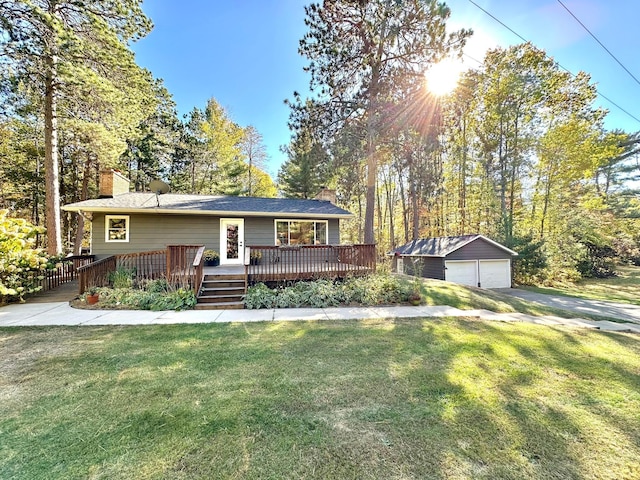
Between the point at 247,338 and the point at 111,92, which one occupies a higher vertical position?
the point at 111,92

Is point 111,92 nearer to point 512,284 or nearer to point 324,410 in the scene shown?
point 324,410

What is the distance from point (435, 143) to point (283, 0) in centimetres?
747

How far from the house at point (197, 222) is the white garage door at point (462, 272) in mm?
7009

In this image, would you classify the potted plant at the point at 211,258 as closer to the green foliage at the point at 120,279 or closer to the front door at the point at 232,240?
the front door at the point at 232,240

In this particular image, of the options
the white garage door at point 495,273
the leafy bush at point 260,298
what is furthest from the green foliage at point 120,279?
the white garage door at point 495,273

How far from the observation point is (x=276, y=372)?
10.8 feet

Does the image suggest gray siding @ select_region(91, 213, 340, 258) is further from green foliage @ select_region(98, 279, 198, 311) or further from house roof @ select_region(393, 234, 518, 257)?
house roof @ select_region(393, 234, 518, 257)

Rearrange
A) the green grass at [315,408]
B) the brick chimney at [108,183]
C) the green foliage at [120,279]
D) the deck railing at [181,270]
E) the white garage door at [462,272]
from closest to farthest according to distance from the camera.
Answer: the green grass at [315,408], the deck railing at [181,270], the green foliage at [120,279], the brick chimney at [108,183], the white garage door at [462,272]

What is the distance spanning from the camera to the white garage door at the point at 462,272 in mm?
14914

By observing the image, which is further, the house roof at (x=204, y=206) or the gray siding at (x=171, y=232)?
the gray siding at (x=171, y=232)

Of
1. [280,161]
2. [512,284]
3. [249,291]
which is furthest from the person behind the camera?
[280,161]

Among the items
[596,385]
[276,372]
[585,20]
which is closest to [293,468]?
[276,372]

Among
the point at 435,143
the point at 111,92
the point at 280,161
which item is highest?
the point at 280,161

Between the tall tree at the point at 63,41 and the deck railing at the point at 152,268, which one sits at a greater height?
the tall tree at the point at 63,41
